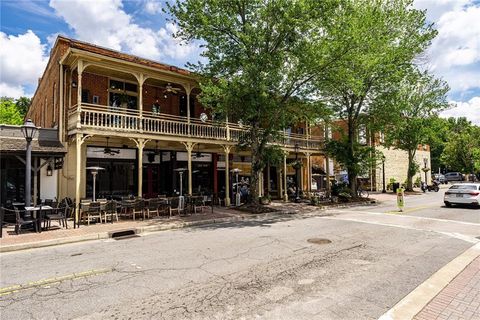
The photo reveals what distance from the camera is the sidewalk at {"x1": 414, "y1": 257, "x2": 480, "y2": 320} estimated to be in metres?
4.37

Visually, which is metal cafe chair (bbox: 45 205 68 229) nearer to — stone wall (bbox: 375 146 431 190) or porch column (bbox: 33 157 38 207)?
porch column (bbox: 33 157 38 207)

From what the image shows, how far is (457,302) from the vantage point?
4820mm

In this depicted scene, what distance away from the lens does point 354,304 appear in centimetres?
488

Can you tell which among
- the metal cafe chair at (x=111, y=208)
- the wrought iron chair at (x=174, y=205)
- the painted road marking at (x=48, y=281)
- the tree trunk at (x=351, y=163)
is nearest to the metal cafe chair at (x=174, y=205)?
the wrought iron chair at (x=174, y=205)

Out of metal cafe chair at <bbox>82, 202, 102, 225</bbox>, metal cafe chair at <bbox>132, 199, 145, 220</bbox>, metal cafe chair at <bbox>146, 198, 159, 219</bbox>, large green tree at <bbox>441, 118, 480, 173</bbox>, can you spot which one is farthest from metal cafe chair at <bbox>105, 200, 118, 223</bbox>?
large green tree at <bbox>441, 118, 480, 173</bbox>

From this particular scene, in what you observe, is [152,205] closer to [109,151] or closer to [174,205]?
[174,205]

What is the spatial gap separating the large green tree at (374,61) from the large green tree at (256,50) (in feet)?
6.98

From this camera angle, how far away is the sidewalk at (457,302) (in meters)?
4.37

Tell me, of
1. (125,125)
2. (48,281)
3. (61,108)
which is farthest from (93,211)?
(48,281)

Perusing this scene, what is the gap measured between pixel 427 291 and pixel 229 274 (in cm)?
354

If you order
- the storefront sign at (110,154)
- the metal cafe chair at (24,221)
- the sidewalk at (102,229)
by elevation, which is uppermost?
the storefront sign at (110,154)

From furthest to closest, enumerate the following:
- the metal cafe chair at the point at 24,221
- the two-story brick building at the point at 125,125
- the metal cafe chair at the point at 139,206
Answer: the two-story brick building at the point at 125,125 < the metal cafe chair at the point at 139,206 < the metal cafe chair at the point at 24,221

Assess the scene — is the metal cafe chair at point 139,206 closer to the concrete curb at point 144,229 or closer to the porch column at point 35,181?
the concrete curb at point 144,229

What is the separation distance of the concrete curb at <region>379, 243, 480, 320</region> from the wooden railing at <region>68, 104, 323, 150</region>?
1238 centimetres
